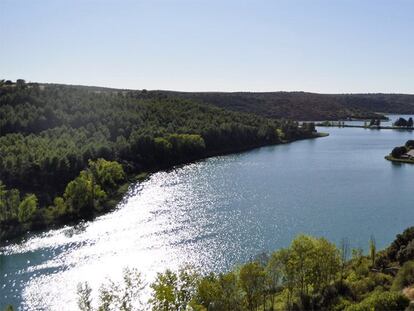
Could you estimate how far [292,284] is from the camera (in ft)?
103

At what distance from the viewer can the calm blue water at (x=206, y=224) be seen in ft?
142

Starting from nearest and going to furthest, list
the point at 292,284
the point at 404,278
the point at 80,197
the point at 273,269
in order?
the point at 404,278
the point at 273,269
the point at 292,284
the point at 80,197

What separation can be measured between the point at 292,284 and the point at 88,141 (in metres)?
59.5

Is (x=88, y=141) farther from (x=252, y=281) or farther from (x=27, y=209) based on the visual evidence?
(x=252, y=281)

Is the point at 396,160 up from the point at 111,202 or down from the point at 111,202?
up

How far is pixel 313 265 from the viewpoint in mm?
31234

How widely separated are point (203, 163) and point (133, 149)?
54.0ft

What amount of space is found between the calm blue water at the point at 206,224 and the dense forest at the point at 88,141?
4649 millimetres

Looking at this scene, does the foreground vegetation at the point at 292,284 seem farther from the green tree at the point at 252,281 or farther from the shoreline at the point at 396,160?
the shoreline at the point at 396,160

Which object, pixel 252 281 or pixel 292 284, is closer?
pixel 252 281

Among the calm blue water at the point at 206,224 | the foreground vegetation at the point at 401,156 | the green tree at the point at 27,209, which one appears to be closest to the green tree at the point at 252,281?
the calm blue water at the point at 206,224

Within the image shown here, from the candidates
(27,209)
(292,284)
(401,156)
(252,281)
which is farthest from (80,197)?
(401,156)

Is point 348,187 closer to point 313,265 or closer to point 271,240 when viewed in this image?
point 271,240

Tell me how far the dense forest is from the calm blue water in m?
4.65
